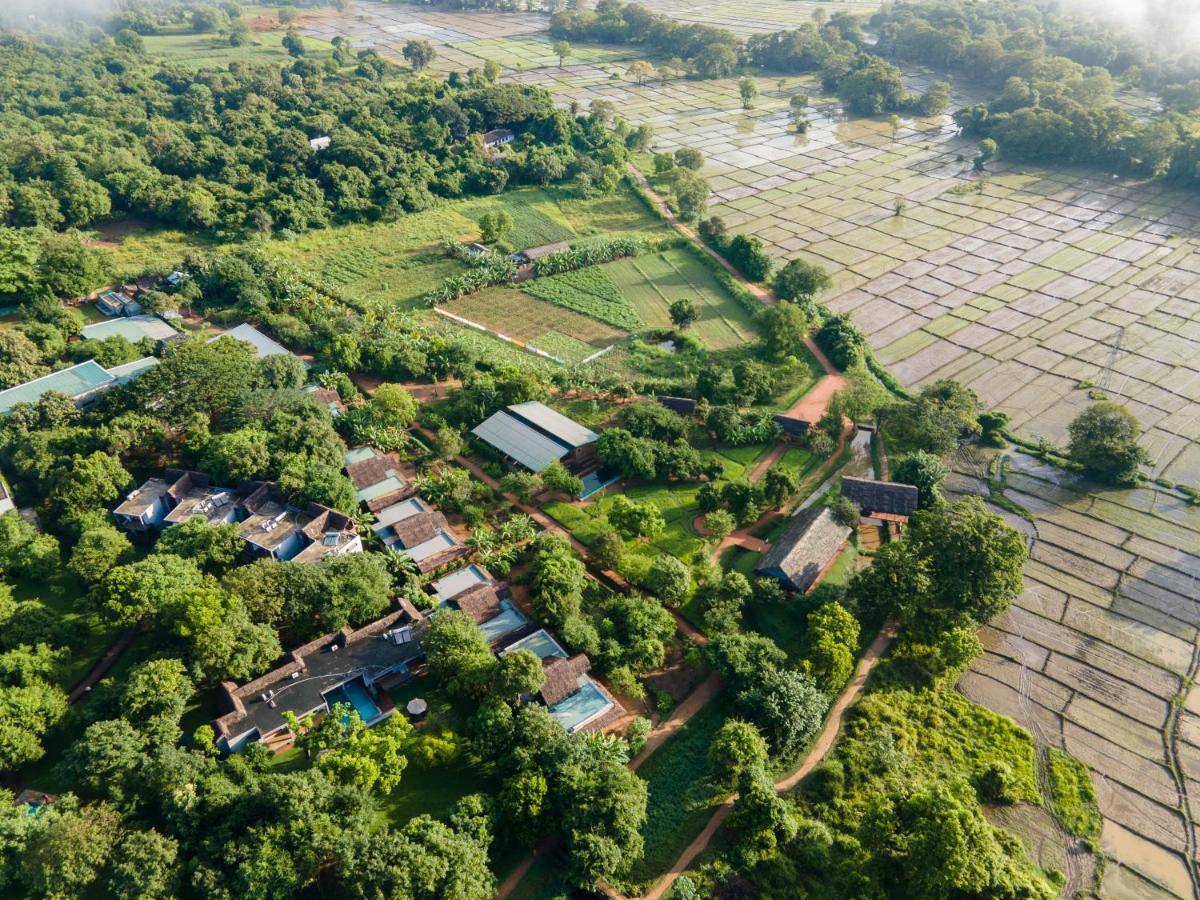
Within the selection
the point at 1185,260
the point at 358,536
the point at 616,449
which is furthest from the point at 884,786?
the point at 1185,260

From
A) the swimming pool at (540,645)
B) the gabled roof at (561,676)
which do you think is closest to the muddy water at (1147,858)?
the gabled roof at (561,676)

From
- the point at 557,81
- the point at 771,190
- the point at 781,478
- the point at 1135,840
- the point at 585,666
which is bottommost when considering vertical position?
the point at 1135,840

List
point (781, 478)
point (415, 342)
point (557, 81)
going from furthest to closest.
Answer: point (557, 81)
point (415, 342)
point (781, 478)

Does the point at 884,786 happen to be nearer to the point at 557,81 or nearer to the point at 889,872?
the point at 889,872

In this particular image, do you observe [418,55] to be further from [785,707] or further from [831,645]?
[785,707]

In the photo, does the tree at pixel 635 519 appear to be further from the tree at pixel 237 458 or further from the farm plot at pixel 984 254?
the farm plot at pixel 984 254

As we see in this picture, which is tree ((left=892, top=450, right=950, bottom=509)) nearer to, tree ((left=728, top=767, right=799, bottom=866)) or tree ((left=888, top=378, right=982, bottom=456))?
tree ((left=888, top=378, right=982, bottom=456))

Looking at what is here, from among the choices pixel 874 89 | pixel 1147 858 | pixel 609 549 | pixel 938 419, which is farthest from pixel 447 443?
pixel 874 89

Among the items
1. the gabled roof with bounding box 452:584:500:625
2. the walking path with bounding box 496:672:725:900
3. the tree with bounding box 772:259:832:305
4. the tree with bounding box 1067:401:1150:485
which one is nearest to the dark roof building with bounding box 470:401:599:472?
the gabled roof with bounding box 452:584:500:625
